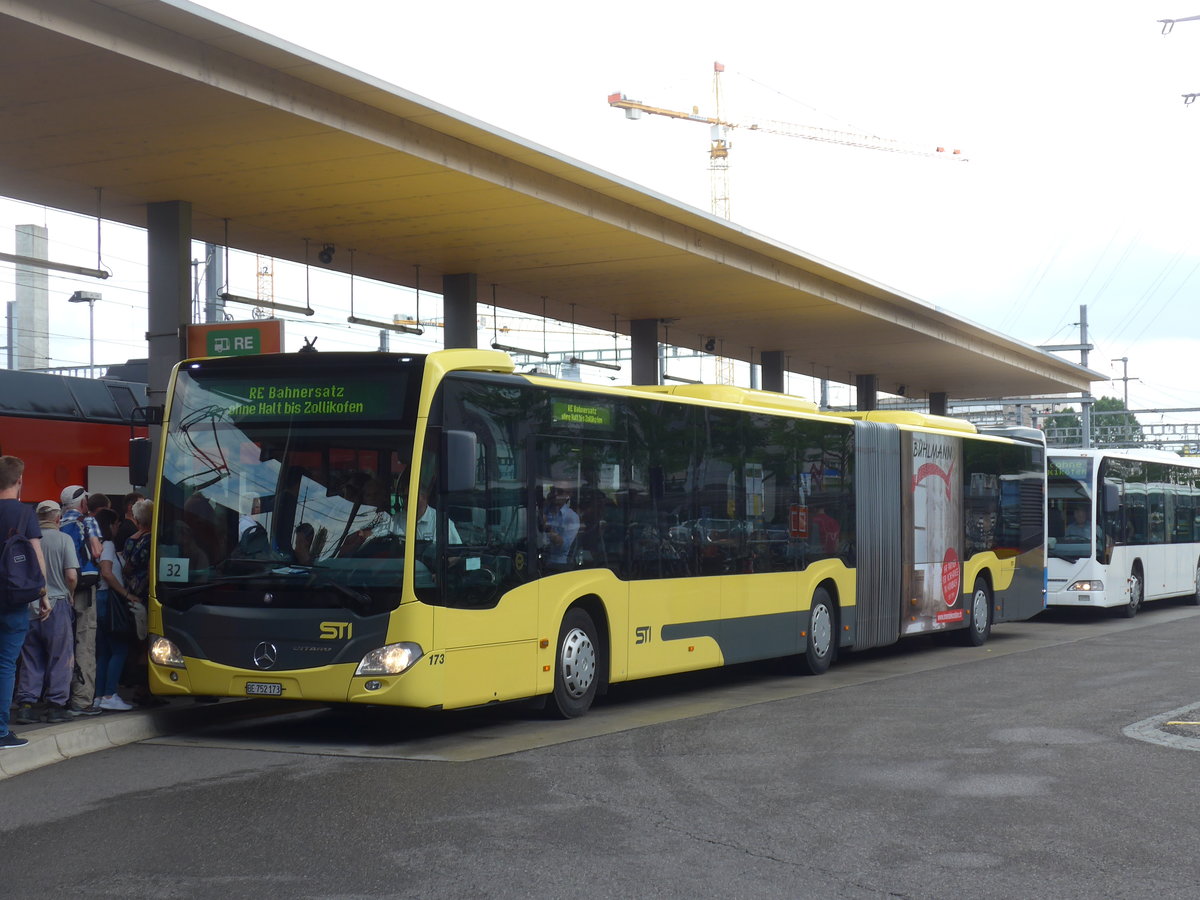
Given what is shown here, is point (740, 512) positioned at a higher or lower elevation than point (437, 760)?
higher

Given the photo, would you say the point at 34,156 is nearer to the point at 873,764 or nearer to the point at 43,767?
the point at 43,767

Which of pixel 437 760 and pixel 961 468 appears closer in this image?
pixel 437 760

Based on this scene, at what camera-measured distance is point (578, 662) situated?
12.4 meters

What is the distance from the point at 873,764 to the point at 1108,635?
13.7 m

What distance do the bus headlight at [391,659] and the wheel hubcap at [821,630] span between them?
710 centimetres

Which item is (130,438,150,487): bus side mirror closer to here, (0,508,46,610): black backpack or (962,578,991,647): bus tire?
(0,508,46,610): black backpack

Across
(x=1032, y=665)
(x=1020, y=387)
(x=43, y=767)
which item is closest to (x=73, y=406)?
(x=43, y=767)

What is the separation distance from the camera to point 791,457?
16391 mm

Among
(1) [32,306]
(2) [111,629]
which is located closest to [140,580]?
(2) [111,629]

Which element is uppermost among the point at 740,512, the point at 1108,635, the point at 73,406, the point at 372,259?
the point at 372,259

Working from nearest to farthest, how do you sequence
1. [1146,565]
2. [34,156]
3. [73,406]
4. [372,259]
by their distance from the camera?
1. [34,156]
2. [73,406]
3. [372,259]
4. [1146,565]

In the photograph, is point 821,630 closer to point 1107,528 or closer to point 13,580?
point 13,580

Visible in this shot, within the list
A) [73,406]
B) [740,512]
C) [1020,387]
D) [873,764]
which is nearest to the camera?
[873,764]

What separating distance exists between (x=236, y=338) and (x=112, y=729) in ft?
18.4
